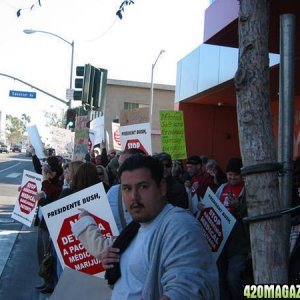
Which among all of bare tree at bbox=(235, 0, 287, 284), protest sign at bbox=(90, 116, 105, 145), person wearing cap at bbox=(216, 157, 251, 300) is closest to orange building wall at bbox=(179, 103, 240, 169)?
protest sign at bbox=(90, 116, 105, 145)

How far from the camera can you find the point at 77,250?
13.3 ft

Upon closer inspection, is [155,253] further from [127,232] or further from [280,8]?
[280,8]

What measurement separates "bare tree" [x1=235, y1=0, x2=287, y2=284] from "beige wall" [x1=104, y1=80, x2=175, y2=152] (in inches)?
A: 1216

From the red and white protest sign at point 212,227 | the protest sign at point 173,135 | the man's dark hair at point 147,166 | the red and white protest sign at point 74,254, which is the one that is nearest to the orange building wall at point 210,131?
the protest sign at point 173,135

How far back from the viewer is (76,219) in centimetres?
382

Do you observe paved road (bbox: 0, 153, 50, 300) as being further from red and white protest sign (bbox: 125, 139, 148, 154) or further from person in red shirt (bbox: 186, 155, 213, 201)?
red and white protest sign (bbox: 125, 139, 148, 154)

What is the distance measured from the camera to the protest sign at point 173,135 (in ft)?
26.7

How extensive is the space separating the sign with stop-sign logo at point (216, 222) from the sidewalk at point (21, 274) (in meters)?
2.82

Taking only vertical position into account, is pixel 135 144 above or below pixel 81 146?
below

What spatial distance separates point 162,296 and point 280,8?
498 cm

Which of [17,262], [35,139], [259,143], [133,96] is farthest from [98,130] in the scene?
[133,96]

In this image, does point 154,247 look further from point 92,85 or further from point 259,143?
point 92,85

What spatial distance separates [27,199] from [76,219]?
465cm

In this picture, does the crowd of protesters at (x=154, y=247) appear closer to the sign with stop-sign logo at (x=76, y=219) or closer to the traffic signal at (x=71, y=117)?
the sign with stop-sign logo at (x=76, y=219)
